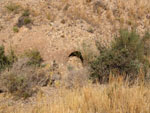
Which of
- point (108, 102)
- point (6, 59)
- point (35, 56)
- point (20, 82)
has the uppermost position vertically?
point (35, 56)

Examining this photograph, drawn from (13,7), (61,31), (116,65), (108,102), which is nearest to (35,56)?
(61,31)

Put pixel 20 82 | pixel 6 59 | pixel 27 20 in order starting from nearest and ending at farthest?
pixel 20 82, pixel 6 59, pixel 27 20

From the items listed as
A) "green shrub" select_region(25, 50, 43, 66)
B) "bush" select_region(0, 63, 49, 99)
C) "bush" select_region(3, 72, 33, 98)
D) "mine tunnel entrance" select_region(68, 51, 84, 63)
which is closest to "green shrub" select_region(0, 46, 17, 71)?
"green shrub" select_region(25, 50, 43, 66)

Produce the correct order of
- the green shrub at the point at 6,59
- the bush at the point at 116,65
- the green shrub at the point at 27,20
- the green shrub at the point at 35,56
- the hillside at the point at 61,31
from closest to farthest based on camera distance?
the bush at the point at 116,65
the hillside at the point at 61,31
the green shrub at the point at 6,59
the green shrub at the point at 35,56
the green shrub at the point at 27,20

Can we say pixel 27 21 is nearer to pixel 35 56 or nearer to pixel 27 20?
pixel 27 20

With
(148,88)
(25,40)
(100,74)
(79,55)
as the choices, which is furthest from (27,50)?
(148,88)

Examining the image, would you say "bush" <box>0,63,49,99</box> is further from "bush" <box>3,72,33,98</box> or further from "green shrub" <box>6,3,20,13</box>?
"green shrub" <box>6,3,20,13</box>

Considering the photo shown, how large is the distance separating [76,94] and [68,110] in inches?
25.5

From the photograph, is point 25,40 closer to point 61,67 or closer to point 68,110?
point 61,67

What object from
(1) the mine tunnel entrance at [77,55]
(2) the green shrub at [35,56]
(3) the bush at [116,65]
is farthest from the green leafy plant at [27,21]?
(3) the bush at [116,65]

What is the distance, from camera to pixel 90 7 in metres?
13.7

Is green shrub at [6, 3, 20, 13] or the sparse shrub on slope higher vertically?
green shrub at [6, 3, 20, 13]

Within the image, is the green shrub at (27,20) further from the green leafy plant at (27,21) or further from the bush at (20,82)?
the bush at (20,82)

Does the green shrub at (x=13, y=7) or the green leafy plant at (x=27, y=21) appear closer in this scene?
the green leafy plant at (x=27, y=21)
